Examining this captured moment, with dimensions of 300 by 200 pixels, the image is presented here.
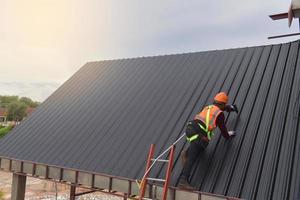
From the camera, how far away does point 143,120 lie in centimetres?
988

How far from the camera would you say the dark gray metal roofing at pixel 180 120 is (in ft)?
21.6

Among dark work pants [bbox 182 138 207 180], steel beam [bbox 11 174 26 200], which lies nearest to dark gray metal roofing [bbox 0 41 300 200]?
dark work pants [bbox 182 138 207 180]

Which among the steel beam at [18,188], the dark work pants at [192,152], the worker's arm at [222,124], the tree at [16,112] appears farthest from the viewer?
the tree at [16,112]

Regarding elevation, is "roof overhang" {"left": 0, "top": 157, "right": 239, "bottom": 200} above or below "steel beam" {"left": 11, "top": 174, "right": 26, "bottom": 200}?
above

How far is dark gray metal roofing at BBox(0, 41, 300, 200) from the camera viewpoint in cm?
659

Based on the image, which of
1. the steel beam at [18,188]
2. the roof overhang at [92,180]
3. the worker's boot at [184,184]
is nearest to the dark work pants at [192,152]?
the worker's boot at [184,184]

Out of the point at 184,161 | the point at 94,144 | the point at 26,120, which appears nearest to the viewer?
the point at 184,161

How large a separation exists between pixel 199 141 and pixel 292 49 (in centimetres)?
523

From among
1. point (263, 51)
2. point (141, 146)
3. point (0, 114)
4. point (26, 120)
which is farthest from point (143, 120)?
point (0, 114)

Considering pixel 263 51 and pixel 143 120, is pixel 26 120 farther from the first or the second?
pixel 263 51

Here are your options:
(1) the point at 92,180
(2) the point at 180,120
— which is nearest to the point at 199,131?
(2) the point at 180,120

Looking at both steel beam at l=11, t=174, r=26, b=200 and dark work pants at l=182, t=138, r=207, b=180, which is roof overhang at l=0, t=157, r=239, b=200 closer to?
steel beam at l=11, t=174, r=26, b=200

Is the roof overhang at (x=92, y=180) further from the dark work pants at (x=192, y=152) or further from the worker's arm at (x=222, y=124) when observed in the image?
the worker's arm at (x=222, y=124)

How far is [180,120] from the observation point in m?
9.06
